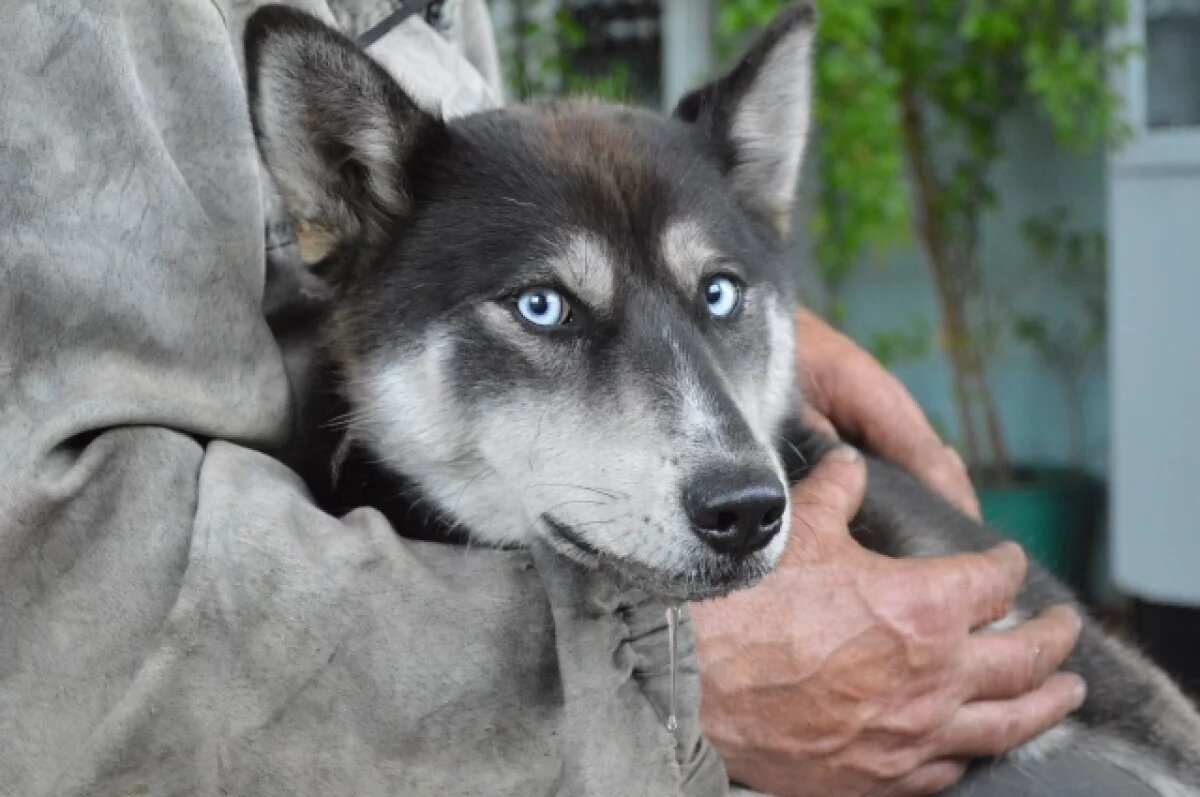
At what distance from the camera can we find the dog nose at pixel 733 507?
139 centimetres

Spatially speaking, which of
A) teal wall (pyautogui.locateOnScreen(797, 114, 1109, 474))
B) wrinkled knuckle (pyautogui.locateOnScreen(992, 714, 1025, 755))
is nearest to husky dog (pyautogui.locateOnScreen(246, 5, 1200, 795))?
wrinkled knuckle (pyautogui.locateOnScreen(992, 714, 1025, 755))

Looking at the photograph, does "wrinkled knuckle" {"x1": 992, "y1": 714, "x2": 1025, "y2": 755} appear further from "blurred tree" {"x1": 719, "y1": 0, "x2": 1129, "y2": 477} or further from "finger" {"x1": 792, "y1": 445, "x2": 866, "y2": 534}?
"blurred tree" {"x1": 719, "y1": 0, "x2": 1129, "y2": 477}

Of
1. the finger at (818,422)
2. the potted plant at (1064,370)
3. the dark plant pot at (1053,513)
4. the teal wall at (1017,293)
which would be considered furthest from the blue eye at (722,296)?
the teal wall at (1017,293)

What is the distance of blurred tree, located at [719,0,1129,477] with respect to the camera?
4.37m

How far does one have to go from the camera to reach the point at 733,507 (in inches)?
54.7

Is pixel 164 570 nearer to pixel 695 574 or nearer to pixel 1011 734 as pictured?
pixel 695 574

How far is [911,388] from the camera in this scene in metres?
5.77

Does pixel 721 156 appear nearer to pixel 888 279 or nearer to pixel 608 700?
pixel 608 700

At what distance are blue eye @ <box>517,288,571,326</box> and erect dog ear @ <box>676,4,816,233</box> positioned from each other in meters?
0.43

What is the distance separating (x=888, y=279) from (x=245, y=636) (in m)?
4.71

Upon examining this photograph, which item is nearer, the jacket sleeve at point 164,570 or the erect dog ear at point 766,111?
the jacket sleeve at point 164,570

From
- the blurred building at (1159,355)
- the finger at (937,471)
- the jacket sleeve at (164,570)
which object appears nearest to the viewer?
the jacket sleeve at (164,570)

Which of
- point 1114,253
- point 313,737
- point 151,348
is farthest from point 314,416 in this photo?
point 1114,253

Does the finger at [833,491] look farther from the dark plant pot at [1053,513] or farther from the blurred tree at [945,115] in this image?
the dark plant pot at [1053,513]
